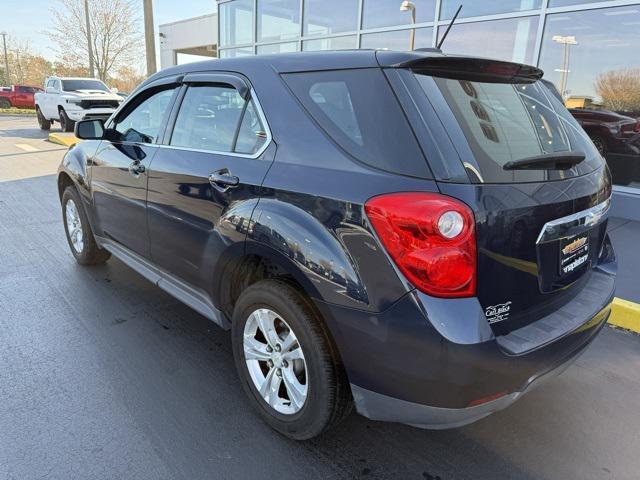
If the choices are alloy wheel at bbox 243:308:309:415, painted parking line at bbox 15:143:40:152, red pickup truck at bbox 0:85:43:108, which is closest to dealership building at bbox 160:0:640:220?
alloy wheel at bbox 243:308:309:415

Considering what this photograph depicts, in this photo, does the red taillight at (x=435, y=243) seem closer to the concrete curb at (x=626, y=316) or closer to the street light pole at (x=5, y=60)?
the concrete curb at (x=626, y=316)

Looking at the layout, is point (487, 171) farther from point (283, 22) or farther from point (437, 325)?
point (283, 22)

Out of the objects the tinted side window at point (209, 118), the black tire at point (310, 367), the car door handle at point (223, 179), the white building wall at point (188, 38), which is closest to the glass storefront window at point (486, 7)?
the tinted side window at point (209, 118)

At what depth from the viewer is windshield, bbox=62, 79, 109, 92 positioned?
56.0 feet

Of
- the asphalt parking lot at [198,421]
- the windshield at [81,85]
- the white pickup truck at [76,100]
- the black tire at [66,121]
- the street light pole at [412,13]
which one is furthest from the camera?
the windshield at [81,85]

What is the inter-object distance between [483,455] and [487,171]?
139cm

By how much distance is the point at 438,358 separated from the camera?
171 centimetres

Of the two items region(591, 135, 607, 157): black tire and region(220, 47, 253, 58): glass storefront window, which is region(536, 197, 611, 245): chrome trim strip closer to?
region(591, 135, 607, 157): black tire

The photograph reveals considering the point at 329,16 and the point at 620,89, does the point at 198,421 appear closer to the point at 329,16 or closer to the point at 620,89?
the point at 620,89

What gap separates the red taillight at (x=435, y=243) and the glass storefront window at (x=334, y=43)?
9.84m

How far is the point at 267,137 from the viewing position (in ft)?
7.71

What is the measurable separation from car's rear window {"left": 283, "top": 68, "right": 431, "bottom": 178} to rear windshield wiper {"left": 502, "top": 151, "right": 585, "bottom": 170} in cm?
42

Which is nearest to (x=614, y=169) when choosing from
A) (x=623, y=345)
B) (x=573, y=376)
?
(x=623, y=345)

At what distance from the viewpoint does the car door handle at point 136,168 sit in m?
3.19
